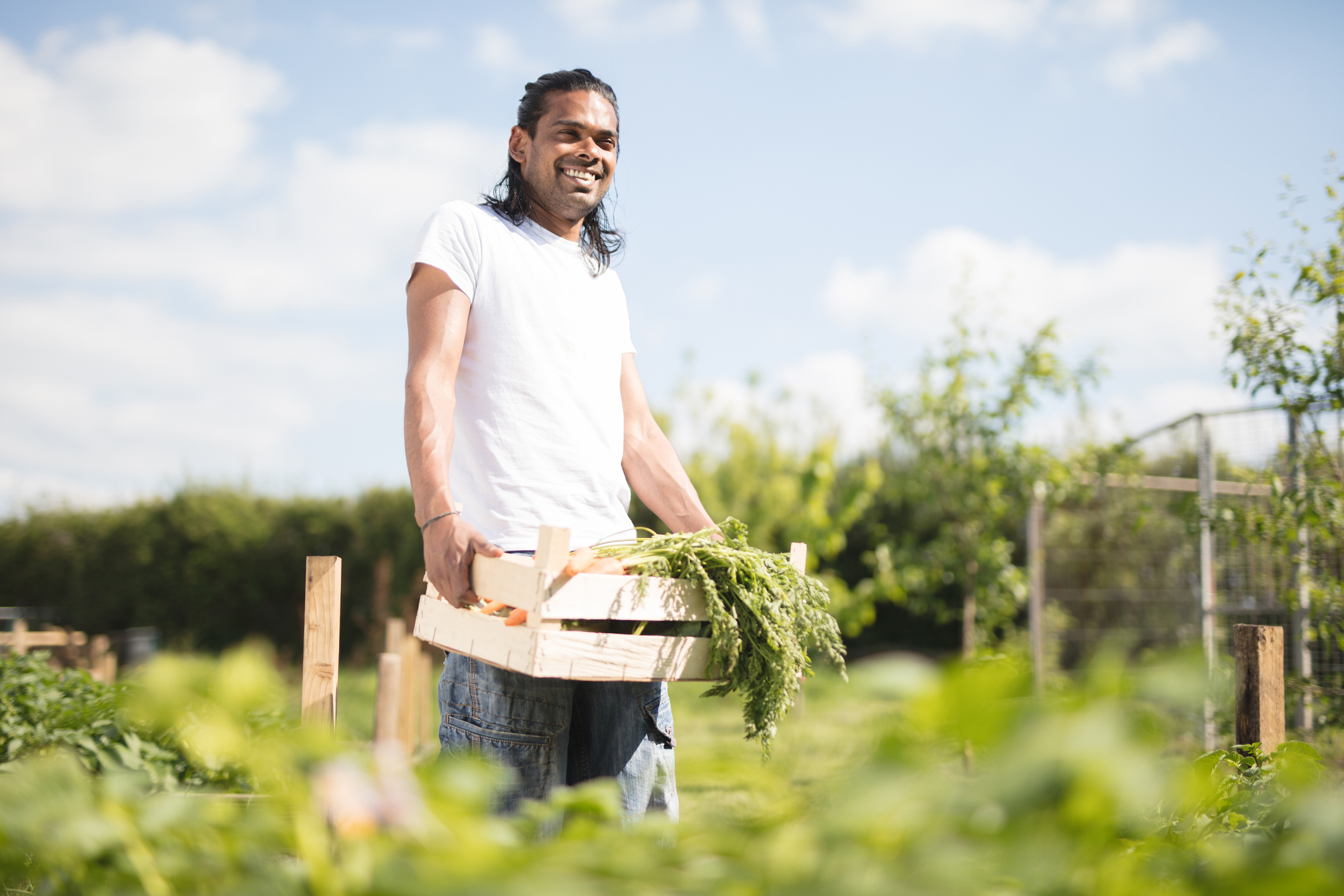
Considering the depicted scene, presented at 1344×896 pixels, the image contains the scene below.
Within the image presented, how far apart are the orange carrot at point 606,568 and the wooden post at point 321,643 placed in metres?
0.61

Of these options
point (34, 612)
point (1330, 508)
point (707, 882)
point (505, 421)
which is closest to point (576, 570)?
point (505, 421)

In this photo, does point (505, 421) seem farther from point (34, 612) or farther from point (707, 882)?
point (34, 612)

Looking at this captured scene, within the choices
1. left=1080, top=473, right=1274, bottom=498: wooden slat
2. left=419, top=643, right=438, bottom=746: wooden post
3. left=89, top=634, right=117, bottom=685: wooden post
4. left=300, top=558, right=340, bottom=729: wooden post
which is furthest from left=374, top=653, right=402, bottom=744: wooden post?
left=1080, top=473, right=1274, bottom=498: wooden slat

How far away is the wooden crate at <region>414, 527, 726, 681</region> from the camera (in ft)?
5.24

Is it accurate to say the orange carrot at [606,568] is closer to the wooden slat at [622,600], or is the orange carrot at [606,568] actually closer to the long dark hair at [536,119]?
the wooden slat at [622,600]

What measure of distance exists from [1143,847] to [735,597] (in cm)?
92

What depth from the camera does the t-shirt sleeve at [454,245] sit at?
2.04 m

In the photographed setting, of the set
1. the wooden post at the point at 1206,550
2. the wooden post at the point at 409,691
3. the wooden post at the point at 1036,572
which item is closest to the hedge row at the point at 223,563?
the wooden post at the point at 409,691

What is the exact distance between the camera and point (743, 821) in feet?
2.47

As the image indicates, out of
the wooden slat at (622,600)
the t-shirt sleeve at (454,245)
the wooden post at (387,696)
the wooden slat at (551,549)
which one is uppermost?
the t-shirt sleeve at (454,245)

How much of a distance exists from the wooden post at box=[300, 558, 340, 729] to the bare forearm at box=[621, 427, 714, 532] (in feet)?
2.56

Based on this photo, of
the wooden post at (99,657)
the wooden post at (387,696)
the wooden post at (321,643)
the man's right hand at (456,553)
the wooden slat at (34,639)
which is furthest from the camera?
the wooden post at (99,657)

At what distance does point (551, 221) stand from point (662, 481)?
737 mm

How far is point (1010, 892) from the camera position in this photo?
2.16ft
